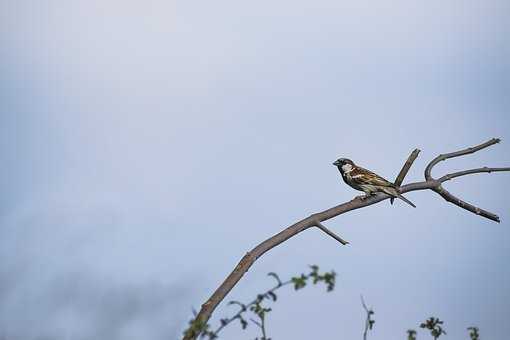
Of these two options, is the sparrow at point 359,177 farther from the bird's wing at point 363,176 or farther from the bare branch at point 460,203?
the bare branch at point 460,203

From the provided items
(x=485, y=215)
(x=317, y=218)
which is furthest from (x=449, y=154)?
(x=317, y=218)

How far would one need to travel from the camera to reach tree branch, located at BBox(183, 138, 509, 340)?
4.50m

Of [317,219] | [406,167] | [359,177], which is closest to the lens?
[317,219]

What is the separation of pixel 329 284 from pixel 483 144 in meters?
5.16

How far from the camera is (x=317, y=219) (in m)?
5.98

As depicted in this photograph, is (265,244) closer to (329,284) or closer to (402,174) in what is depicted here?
(329,284)

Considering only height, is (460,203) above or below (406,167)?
below

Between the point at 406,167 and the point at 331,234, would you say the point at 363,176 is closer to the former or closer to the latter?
the point at 406,167

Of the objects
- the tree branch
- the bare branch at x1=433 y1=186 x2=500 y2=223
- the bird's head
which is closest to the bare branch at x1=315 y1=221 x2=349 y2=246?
the tree branch

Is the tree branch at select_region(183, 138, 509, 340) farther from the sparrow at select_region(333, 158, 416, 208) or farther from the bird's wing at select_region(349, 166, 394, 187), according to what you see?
the bird's wing at select_region(349, 166, 394, 187)

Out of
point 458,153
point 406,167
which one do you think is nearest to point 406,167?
point 406,167

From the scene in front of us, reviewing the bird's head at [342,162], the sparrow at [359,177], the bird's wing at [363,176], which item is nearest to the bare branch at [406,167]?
the sparrow at [359,177]

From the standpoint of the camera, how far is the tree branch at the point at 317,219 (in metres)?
4.50

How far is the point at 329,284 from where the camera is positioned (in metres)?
3.18
